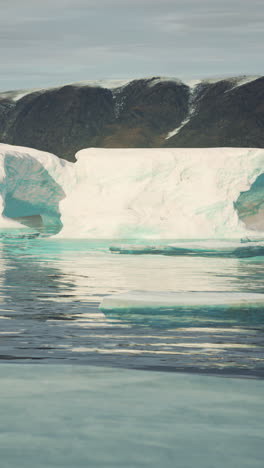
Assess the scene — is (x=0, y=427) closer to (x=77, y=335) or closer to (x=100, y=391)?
(x=100, y=391)

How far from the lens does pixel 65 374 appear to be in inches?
273

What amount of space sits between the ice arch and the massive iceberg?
15.9 feet

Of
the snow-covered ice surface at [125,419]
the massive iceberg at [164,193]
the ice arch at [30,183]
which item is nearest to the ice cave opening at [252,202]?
the massive iceberg at [164,193]

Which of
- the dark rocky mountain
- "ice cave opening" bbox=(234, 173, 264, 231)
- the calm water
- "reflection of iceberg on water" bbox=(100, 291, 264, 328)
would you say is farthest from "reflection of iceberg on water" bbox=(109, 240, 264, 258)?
the dark rocky mountain

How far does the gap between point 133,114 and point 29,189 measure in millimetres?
143610

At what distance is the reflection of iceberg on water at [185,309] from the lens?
33.3ft

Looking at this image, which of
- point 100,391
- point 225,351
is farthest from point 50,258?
point 100,391

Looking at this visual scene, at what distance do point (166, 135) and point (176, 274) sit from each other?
501 ft

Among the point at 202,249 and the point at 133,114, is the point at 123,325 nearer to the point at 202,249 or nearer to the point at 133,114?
the point at 202,249

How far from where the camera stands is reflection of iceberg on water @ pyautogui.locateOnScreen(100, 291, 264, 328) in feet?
33.3

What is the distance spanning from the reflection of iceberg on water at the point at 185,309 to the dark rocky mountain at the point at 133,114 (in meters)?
149

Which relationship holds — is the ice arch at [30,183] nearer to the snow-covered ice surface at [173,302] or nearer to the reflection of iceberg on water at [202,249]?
the reflection of iceberg on water at [202,249]

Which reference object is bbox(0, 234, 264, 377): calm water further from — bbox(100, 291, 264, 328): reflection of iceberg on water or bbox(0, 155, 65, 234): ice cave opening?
bbox(0, 155, 65, 234): ice cave opening

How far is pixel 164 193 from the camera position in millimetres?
26734
